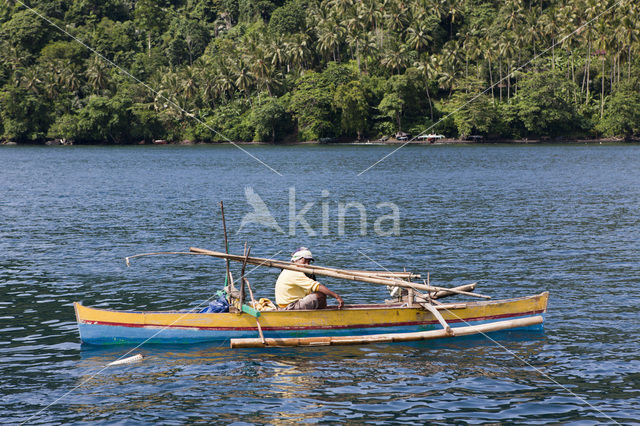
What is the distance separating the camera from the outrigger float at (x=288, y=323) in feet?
57.5

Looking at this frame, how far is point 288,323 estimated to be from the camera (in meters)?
17.6

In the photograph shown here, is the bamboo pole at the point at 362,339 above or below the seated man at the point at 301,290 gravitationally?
below

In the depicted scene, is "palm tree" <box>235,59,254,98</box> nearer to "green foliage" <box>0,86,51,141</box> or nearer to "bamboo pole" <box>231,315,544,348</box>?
"green foliage" <box>0,86,51,141</box>

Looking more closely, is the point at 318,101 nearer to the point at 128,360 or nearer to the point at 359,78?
the point at 359,78

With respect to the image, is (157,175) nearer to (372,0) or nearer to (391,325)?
(391,325)

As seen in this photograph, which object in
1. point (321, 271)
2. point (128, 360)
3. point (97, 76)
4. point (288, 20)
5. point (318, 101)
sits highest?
point (288, 20)

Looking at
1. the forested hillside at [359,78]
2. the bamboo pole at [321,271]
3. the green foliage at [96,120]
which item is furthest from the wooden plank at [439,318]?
the green foliage at [96,120]

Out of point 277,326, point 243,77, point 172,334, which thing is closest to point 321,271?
point 277,326

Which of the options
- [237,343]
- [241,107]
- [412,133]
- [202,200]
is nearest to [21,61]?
[241,107]

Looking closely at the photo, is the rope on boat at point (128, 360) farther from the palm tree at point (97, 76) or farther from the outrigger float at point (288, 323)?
the palm tree at point (97, 76)

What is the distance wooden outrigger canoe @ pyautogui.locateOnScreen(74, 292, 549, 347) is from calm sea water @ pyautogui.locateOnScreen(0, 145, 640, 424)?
373 millimetres

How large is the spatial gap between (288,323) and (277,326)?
294mm

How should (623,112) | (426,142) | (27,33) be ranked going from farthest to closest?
1. (27,33)
2. (426,142)
3. (623,112)

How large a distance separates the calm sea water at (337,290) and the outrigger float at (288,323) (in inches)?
15.6
